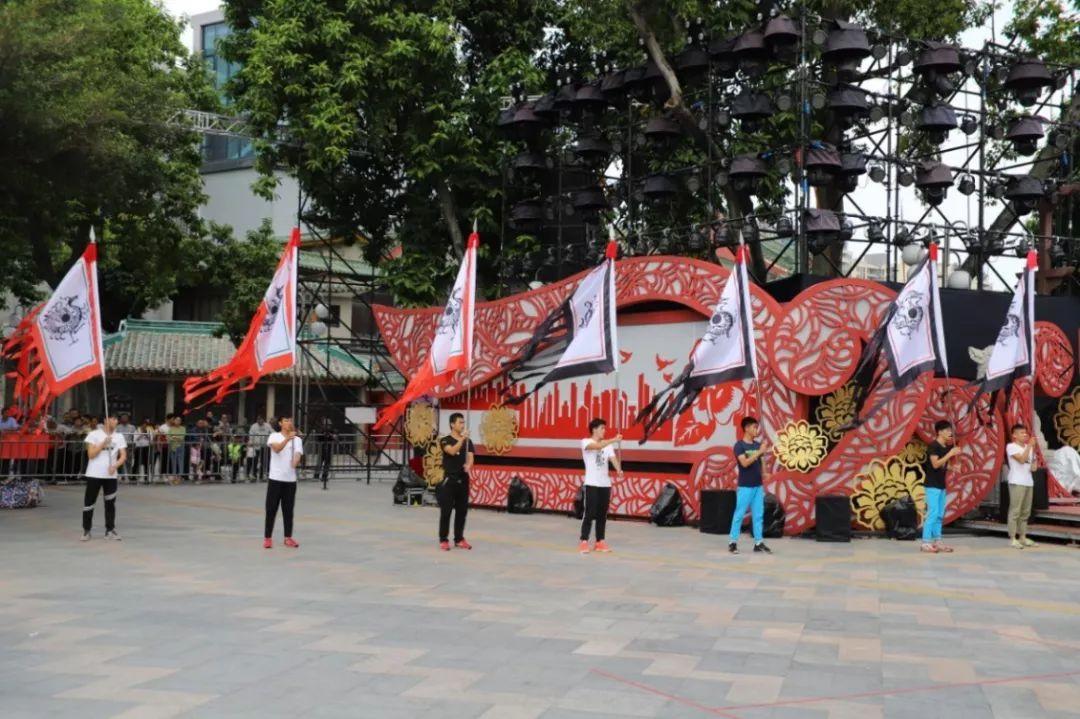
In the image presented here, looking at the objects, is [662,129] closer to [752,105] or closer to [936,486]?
[752,105]

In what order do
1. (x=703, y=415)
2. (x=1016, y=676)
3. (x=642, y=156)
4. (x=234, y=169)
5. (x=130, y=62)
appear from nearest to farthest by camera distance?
1. (x=1016, y=676)
2. (x=703, y=415)
3. (x=642, y=156)
4. (x=130, y=62)
5. (x=234, y=169)

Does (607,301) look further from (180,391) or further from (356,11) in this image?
(180,391)

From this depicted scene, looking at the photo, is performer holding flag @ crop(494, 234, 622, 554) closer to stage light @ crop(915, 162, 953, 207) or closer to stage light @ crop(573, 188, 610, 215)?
stage light @ crop(573, 188, 610, 215)

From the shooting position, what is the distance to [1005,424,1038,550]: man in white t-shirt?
49.0ft

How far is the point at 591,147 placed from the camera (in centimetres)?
2345

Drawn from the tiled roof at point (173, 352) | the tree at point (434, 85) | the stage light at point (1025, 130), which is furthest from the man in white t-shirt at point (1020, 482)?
the tiled roof at point (173, 352)

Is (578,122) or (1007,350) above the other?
(578,122)

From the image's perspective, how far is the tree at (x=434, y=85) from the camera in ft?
72.3

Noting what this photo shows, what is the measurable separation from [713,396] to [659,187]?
6.54 m

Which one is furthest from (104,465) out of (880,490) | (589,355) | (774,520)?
(880,490)

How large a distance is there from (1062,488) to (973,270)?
207 inches

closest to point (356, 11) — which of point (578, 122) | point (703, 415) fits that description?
point (578, 122)

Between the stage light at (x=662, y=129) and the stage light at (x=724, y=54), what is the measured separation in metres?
1.34

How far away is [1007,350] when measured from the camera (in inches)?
617
